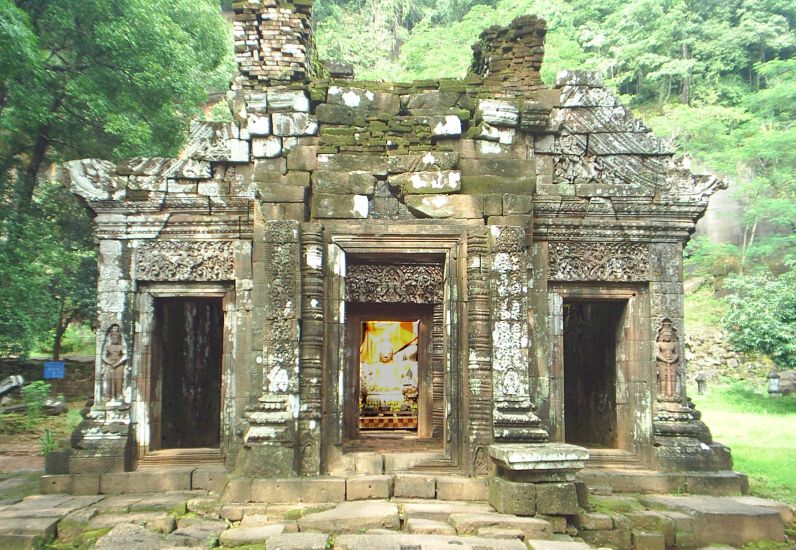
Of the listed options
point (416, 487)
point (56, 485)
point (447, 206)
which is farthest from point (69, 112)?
point (416, 487)

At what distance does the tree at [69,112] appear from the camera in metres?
11.4

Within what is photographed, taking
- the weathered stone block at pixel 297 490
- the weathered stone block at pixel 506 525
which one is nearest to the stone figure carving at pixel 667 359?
the weathered stone block at pixel 506 525

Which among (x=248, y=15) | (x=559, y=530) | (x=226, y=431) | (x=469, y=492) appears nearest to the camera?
(x=559, y=530)

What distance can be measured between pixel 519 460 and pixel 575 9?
3074 cm

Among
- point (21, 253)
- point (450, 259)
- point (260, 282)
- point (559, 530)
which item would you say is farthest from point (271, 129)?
point (21, 253)

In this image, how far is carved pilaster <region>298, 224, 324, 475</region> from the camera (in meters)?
6.48

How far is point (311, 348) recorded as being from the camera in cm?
659

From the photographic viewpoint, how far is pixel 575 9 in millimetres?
31031

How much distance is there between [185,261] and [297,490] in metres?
3.48

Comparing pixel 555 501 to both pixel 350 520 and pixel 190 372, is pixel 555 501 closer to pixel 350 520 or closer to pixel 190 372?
pixel 350 520

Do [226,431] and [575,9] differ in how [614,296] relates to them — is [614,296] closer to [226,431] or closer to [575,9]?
[226,431]

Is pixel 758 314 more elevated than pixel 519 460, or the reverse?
pixel 758 314

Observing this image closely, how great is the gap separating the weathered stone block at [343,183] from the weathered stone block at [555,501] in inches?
146

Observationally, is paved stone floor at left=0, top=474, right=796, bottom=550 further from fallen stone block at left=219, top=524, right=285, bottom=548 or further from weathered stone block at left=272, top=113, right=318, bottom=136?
weathered stone block at left=272, top=113, right=318, bottom=136
